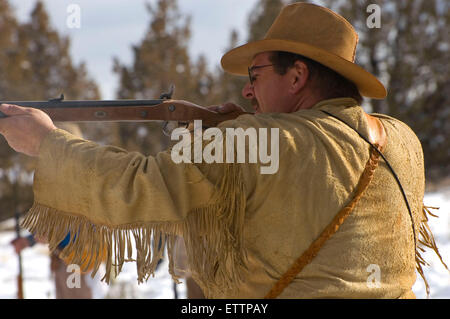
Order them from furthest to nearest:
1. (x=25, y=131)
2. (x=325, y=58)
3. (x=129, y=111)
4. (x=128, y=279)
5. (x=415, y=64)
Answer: (x=415, y=64), (x=128, y=279), (x=129, y=111), (x=325, y=58), (x=25, y=131)

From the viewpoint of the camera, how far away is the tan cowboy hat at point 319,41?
2201 mm

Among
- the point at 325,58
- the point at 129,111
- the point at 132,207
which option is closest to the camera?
the point at 132,207

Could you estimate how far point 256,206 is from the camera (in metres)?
2.00

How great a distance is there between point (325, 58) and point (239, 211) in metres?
0.77

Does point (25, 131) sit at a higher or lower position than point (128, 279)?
higher

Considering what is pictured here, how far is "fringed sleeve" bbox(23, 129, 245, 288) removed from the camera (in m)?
1.85

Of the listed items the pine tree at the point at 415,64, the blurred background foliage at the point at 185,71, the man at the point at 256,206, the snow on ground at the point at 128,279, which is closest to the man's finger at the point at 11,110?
the man at the point at 256,206

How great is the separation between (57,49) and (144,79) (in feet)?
20.3

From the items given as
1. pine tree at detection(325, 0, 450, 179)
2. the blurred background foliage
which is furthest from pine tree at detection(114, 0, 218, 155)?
pine tree at detection(325, 0, 450, 179)

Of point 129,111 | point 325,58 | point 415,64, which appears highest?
point 415,64

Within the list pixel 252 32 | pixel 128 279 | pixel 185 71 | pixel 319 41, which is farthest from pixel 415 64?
pixel 319 41

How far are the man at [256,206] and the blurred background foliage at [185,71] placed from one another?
11.4 meters

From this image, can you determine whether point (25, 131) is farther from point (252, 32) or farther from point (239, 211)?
point (252, 32)

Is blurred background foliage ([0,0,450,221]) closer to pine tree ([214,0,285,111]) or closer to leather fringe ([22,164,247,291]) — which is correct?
pine tree ([214,0,285,111])
